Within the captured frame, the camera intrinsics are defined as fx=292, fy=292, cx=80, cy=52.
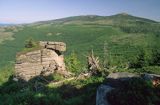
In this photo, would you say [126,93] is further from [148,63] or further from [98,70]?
[148,63]

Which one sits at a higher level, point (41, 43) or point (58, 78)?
point (41, 43)

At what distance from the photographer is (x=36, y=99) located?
25.0 metres

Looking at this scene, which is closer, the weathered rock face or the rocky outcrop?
the rocky outcrop

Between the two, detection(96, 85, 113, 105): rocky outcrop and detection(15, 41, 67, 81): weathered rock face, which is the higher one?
detection(96, 85, 113, 105): rocky outcrop

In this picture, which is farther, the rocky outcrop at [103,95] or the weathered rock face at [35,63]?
the weathered rock face at [35,63]

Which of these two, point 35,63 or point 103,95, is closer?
point 103,95

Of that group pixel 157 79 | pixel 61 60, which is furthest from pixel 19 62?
pixel 157 79

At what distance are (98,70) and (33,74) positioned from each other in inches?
502

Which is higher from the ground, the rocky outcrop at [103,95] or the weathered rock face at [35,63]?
the rocky outcrop at [103,95]

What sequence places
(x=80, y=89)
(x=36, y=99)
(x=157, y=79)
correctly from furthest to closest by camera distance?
(x=80, y=89), (x=36, y=99), (x=157, y=79)

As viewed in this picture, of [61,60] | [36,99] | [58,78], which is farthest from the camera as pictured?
[61,60]

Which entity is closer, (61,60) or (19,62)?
(19,62)

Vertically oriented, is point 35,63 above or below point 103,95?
below

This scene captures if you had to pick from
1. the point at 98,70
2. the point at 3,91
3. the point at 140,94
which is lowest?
the point at 3,91
